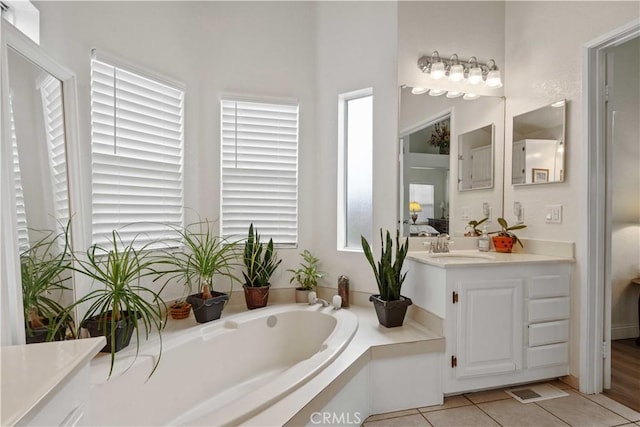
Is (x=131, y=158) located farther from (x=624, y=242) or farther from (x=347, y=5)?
(x=624, y=242)

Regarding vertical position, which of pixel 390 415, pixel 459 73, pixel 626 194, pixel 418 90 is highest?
pixel 459 73

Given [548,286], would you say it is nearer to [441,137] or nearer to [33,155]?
[441,137]

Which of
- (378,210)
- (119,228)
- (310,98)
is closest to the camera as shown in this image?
(119,228)

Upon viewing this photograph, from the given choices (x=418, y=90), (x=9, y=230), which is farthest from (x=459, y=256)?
(x=9, y=230)

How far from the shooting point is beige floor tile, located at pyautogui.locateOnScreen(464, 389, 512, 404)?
203cm

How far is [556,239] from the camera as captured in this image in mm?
2277

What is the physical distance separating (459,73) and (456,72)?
25 millimetres

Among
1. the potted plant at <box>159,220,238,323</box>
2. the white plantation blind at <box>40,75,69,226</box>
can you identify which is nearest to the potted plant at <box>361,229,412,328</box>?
→ the potted plant at <box>159,220,238,323</box>

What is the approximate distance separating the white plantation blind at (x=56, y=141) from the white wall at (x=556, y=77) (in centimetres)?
295

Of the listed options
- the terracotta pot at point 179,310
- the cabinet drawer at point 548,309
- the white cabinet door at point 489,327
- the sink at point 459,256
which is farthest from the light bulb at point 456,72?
the terracotta pot at point 179,310

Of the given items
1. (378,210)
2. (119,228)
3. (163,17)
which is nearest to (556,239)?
(378,210)

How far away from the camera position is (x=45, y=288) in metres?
1.39

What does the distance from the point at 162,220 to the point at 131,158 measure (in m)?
0.47

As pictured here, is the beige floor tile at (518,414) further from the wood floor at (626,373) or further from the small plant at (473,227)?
the small plant at (473,227)
